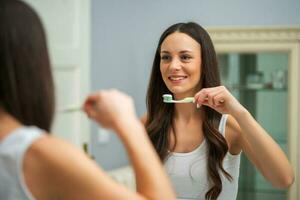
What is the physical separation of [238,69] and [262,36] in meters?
0.14

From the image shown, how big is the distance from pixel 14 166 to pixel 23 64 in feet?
0.32

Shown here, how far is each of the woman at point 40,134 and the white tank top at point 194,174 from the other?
1.33 feet

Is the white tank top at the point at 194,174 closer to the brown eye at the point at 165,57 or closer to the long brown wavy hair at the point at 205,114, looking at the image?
the long brown wavy hair at the point at 205,114

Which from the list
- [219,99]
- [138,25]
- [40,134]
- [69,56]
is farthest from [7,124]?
[138,25]

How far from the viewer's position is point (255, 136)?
2.63 feet

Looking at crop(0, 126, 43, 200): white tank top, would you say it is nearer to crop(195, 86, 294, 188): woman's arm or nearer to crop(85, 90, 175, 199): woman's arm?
crop(85, 90, 175, 199): woman's arm

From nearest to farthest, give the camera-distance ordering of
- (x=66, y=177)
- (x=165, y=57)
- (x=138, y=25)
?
(x=66, y=177)
(x=165, y=57)
(x=138, y=25)

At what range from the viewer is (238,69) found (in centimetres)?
147

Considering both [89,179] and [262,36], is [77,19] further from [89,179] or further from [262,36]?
[89,179]

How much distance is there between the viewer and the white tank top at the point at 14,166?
16.4 inches

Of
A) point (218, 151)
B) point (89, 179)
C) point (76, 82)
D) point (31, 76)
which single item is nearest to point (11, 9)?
point (31, 76)

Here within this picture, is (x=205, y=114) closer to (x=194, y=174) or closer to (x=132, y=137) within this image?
(x=194, y=174)

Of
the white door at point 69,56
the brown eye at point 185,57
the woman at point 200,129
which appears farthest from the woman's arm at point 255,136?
the white door at point 69,56

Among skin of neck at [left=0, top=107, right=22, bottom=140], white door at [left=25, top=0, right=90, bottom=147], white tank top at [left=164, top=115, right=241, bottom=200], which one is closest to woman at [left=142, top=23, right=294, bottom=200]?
white tank top at [left=164, top=115, right=241, bottom=200]
